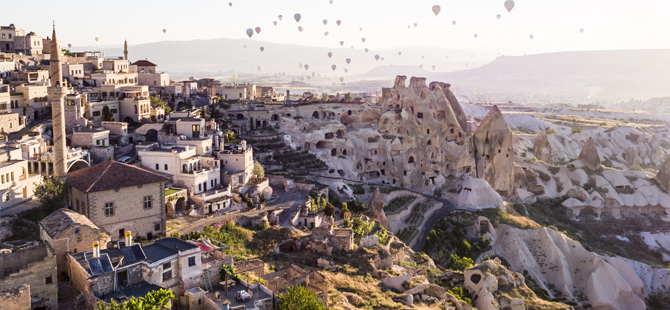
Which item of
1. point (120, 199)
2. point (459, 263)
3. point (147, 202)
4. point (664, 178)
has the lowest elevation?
point (459, 263)

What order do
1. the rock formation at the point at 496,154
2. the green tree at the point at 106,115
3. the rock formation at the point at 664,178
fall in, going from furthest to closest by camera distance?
the rock formation at the point at 664,178
the rock formation at the point at 496,154
the green tree at the point at 106,115

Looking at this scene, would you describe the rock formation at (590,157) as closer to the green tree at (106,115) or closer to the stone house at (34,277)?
the green tree at (106,115)

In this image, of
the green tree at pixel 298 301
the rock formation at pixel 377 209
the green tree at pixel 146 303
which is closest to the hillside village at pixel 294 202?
the rock formation at pixel 377 209

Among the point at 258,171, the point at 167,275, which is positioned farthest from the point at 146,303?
the point at 258,171

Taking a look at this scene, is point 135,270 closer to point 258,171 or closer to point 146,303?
point 146,303

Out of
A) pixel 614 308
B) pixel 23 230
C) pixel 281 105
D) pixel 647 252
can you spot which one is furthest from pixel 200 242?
pixel 647 252

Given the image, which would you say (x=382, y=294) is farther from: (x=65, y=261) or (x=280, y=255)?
(x=65, y=261)
